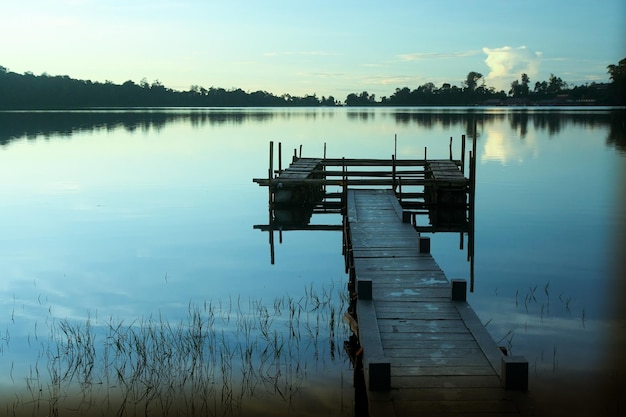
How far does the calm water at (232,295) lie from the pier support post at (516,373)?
2177mm

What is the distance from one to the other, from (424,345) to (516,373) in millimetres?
1597

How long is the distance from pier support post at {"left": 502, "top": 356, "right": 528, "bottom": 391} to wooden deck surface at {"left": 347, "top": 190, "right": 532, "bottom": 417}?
11 cm

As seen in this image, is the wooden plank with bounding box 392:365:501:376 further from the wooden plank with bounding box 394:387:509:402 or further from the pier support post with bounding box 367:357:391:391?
the pier support post with bounding box 367:357:391:391

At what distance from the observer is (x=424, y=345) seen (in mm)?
8930

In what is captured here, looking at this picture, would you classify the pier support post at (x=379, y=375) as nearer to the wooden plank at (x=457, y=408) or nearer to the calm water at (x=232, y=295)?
the wooden plank at (x=457, y=408)

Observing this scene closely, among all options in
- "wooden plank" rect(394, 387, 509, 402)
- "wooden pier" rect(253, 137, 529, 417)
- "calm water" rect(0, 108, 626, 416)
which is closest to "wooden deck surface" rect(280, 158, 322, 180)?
"calm water" rect(0, 108, 626, 416)

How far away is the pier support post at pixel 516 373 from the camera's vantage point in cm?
753

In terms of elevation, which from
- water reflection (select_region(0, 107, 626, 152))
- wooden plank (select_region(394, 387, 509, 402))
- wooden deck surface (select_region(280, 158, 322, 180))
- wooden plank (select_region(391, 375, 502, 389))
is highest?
water reflection (select_region(0, 107, 626, 152))

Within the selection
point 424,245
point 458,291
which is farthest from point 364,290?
point 424,245

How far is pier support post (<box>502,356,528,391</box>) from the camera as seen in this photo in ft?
24.7

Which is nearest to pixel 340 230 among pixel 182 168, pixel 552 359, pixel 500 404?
pixel 552 359

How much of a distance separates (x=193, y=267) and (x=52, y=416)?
347 inches

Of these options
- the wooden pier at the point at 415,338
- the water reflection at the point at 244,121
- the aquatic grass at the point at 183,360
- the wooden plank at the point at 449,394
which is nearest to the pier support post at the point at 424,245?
the wooden pier at the point at 415,338

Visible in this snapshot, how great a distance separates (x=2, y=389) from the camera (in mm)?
10305
